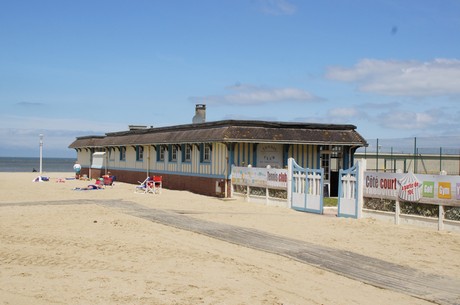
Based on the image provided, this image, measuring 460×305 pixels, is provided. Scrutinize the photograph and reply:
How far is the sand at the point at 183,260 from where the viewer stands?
827 centimetres

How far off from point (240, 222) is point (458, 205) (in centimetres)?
575

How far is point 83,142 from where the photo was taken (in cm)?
4519

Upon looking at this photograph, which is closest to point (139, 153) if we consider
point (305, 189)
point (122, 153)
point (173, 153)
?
point (122, 153)

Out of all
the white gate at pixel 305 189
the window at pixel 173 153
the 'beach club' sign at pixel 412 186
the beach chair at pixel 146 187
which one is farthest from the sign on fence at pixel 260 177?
the window at pixel 173 153

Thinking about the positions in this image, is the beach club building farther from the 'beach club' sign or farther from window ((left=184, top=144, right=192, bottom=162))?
the 'beach club' sign

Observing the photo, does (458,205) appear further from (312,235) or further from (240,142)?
(240,142)

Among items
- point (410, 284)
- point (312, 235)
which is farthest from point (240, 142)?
point (410, 284)

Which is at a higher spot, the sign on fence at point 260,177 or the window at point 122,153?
the window at point 122,153

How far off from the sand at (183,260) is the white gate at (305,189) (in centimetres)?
101

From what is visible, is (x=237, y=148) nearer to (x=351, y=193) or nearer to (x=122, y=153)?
(x=351, y=193)

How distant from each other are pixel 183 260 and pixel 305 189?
31.5 ft

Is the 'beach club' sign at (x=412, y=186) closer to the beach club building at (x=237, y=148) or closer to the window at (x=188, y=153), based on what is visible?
the beach club building at (x=237, y=148)

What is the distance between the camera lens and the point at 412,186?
51.3ft

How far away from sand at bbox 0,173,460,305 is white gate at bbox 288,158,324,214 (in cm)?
101
